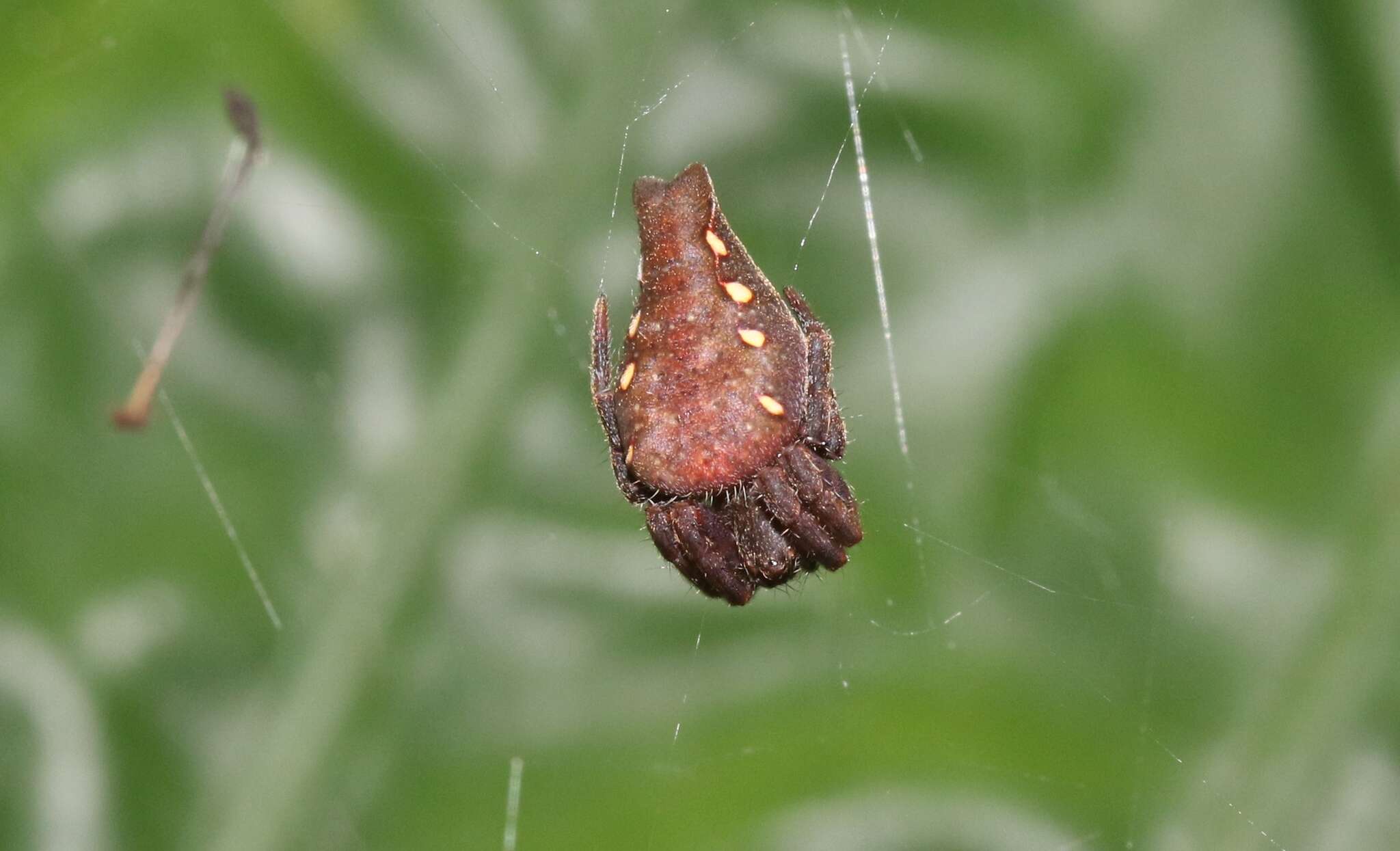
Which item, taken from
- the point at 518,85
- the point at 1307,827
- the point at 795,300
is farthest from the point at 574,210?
the point at 1307,827

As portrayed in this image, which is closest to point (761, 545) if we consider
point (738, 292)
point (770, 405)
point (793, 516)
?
point (793, 516)

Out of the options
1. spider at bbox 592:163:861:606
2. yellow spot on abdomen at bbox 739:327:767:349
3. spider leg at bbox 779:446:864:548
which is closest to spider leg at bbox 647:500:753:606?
spider at bbox 592:163:861:606

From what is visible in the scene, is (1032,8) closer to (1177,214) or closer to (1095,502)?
(1177,214)

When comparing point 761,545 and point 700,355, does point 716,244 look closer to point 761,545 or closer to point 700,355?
point 700,355

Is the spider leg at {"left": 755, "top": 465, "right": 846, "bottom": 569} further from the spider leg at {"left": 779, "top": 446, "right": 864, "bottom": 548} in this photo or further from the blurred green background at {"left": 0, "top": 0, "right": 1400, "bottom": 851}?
the blurred green background at {"left": 0, "top": 0, "right": 1400, "bottom": 851}

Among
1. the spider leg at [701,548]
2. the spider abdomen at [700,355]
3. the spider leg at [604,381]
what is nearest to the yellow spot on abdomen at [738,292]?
the spider abdomen at [700,355]

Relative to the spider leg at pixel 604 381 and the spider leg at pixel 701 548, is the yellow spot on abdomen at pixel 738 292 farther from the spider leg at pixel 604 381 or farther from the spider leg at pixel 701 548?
the spider leg at pixel 701 548
